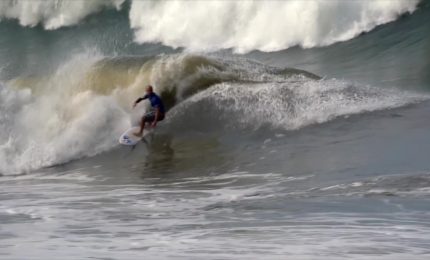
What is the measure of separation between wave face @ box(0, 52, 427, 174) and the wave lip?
16.3 feet

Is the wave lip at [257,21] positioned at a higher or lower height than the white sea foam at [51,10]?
lower

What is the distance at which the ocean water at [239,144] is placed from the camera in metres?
5.81

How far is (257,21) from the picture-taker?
21.1 meters

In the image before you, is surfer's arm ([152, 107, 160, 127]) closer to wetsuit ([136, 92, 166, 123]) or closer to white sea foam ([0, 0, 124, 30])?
wetsuit ([136, 92, 166, 123])

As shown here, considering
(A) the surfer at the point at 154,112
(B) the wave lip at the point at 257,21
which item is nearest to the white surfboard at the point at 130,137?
(A) the surfer at the point at 154,112

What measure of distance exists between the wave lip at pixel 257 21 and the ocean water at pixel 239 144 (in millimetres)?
43

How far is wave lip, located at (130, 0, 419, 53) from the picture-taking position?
18.4 metres

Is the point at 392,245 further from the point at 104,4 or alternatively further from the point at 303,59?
the point at 104,4

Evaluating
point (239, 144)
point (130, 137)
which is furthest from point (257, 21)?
point (239, 144)

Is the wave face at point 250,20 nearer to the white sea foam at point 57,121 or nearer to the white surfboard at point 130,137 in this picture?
the white sea foam at point 57,121

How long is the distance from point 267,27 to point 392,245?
52.0 ft

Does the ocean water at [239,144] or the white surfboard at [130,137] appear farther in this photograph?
the white surfboard at [130,137]

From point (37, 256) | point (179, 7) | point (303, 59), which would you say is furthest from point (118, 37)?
point (37, 256)

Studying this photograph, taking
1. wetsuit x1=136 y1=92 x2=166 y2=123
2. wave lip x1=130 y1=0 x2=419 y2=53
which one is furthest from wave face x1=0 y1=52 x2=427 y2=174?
wave lip x1=130 y1=0 x2=419 y2=53
